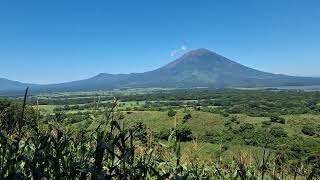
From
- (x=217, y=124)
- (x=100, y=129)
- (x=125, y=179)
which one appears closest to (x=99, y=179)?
(x=125, y=179)

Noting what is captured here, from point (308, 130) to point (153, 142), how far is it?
4707 inches

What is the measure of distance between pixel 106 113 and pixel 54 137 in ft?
2.25

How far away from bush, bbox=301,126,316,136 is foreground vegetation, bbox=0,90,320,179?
268 millimetres

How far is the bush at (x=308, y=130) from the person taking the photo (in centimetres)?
11426

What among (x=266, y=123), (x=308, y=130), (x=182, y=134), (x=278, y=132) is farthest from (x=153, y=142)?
(x=266, y=123)

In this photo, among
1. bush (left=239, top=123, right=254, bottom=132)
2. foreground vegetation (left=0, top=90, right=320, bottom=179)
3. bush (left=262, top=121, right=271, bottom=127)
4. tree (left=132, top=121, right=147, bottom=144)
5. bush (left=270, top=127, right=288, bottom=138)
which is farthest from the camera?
bush (left=262, top=121, right=271, bottom=127)

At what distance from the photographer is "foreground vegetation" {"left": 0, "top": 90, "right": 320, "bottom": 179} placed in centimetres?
374

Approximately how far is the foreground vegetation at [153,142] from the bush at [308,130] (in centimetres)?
27

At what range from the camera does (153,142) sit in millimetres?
5930

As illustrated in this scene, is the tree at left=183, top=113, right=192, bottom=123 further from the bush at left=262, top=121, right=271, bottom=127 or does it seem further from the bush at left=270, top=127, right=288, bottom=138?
the bush at left=270, top=127, right=288, bottom=138

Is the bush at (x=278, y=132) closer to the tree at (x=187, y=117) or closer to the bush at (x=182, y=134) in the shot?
the tree at (x=187, y=117)

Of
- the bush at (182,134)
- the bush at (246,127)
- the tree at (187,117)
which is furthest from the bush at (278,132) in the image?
the bush at (182,134)

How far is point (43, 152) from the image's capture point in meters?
3.75

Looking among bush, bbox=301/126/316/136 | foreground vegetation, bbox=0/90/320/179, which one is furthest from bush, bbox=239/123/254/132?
bush, bbox=301/126/316/136
